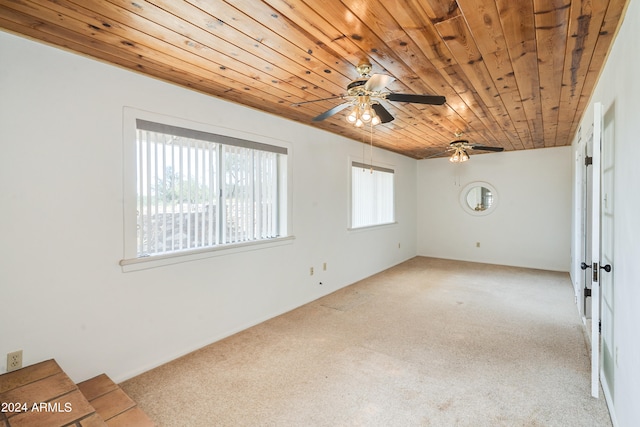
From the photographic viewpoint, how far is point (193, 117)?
113 inches

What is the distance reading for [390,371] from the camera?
2547 mm

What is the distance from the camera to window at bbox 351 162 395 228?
5.30 m

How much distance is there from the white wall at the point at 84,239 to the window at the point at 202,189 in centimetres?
18

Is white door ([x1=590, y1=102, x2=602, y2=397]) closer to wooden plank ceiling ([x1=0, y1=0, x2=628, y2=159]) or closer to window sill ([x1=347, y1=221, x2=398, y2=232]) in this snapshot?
wooden plank ceiling ([x1=0, y1=0, x2=628, y2=159])

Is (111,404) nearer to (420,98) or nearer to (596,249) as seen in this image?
(420,98)

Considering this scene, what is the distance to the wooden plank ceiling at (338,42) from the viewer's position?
165 cm

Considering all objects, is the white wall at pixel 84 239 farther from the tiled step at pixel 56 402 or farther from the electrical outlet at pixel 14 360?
the tiled step at pixel 56 402

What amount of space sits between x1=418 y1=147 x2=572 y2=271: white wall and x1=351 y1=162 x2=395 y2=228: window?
1512mm

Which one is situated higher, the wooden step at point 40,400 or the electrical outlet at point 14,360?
the electrical outlet at point 14,360

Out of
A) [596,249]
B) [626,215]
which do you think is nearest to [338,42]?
[626,215]

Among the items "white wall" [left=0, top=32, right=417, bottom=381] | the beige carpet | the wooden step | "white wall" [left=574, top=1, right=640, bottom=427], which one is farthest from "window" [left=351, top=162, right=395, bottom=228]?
the wooden step

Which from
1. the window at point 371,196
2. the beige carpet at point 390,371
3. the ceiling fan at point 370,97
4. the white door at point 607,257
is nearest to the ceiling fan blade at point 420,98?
the ceiling fan at point 370,97

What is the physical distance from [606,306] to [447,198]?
5.13m

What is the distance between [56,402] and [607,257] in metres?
3.59
